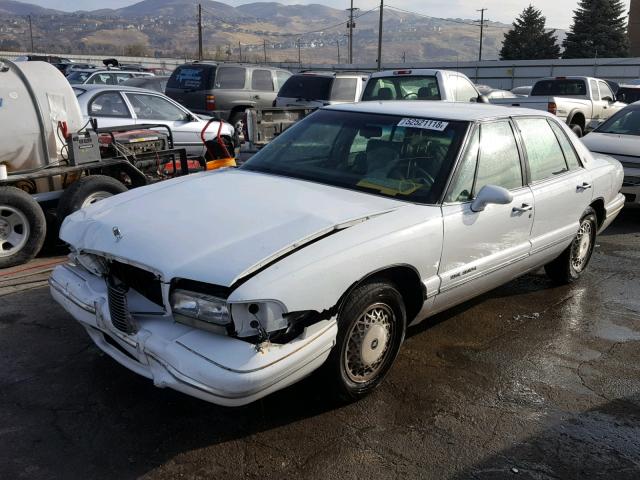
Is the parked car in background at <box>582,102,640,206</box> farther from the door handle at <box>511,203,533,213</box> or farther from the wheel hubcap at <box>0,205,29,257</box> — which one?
the wheel hubcap at <box>0,205,29,257</box>

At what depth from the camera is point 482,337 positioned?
4.56 metres

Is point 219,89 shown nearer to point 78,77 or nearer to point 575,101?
point 78,77

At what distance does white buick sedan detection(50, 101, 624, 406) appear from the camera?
2.84 metres

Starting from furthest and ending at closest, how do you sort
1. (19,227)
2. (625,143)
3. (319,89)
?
(319,89) → (625,143) → (19,227)

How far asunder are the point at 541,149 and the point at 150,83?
1198 centimetres

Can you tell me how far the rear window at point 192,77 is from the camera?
552 inches

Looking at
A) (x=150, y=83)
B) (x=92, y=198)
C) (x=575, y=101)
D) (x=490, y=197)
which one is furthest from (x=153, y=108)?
(x=575, y=101)

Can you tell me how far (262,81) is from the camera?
1518cm

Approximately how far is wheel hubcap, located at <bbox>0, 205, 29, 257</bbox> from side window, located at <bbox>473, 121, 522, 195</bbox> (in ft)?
13.9

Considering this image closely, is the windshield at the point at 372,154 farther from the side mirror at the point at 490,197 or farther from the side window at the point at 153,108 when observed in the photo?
Result: the side window at the point at 153,108

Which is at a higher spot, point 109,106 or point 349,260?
point 109,106

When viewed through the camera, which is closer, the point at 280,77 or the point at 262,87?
the point at 262,87

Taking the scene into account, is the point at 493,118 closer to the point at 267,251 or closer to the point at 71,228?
the point at 267,251

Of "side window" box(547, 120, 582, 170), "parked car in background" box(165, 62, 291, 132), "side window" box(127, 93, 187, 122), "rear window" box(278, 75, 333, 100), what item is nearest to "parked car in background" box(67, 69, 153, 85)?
"parked car in background" box(165, 62, 291, 132)
